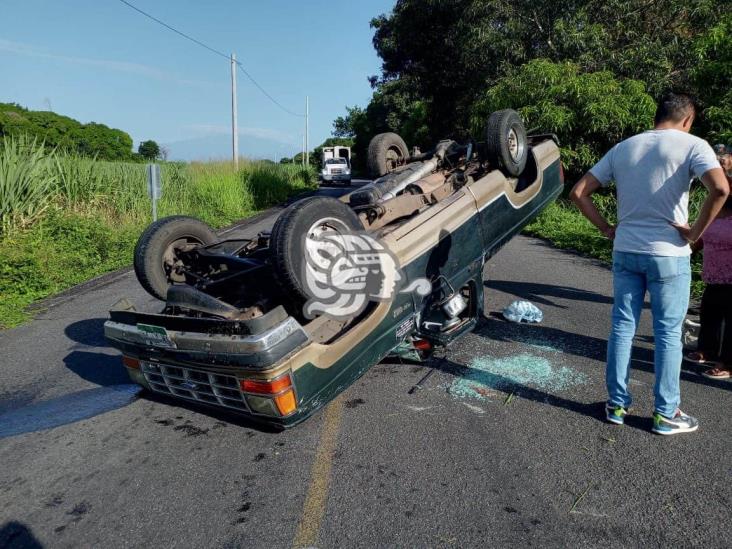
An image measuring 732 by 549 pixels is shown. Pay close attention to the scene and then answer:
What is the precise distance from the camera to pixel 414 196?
465 centimetres

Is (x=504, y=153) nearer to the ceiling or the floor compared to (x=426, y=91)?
nearer to the floor

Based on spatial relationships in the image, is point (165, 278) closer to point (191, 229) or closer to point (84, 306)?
point (191, 229)

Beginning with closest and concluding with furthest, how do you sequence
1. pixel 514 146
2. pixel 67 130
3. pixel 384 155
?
pixel 514 146
pixel 384 155
pixel 67 130

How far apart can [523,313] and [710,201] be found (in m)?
2.53

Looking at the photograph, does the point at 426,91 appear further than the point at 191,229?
Yes

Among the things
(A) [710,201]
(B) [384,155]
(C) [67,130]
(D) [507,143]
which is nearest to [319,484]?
(A) [710,201]

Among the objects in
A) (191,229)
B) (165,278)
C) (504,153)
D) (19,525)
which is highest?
(504,153)

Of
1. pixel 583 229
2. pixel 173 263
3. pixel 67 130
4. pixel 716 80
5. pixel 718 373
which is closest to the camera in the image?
pixel 718 373

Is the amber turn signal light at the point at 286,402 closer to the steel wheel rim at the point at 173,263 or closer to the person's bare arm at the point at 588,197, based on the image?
the steel wheel rim at the point at 173,263

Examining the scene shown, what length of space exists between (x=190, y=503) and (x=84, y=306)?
5.06m

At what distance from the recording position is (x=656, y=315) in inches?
118

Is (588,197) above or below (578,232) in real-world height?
above

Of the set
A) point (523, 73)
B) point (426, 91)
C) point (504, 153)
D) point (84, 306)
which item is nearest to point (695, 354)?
point (504, 153)

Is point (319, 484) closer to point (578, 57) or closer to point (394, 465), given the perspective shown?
point (394, 465)
